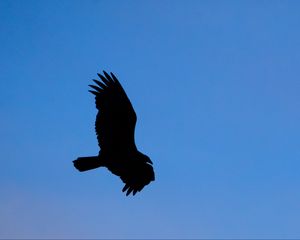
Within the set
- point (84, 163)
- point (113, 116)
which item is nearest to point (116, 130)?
point (113, 116)

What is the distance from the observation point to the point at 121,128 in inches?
418

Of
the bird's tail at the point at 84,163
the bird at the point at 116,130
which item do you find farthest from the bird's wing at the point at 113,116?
the bird's tail at the point at 84,163

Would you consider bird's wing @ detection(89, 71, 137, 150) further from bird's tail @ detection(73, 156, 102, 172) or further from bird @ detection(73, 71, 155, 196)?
bird's tail @ detection(73, 156, 102, 172)

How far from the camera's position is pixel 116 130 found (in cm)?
1063

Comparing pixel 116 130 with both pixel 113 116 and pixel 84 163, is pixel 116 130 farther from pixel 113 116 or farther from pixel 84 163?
pixel 84 163

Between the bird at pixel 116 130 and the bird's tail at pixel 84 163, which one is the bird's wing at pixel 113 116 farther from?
the bird's tail at pixel 84 163

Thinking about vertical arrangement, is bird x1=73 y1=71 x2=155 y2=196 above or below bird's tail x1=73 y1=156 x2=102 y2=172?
above

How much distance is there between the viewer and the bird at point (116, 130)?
10398 millimetres

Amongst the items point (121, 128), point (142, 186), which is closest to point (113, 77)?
point (121, 128)

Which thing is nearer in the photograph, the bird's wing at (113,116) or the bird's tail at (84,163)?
the bird's tail at (84,163)

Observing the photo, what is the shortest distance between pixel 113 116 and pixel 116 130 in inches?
16.7

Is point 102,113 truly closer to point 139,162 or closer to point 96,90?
point 96,90

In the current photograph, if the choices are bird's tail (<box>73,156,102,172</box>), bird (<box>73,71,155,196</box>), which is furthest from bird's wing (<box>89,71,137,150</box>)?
bird's tail (<box>73,156,102,172</box>)

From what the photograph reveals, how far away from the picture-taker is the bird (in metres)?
10.4
